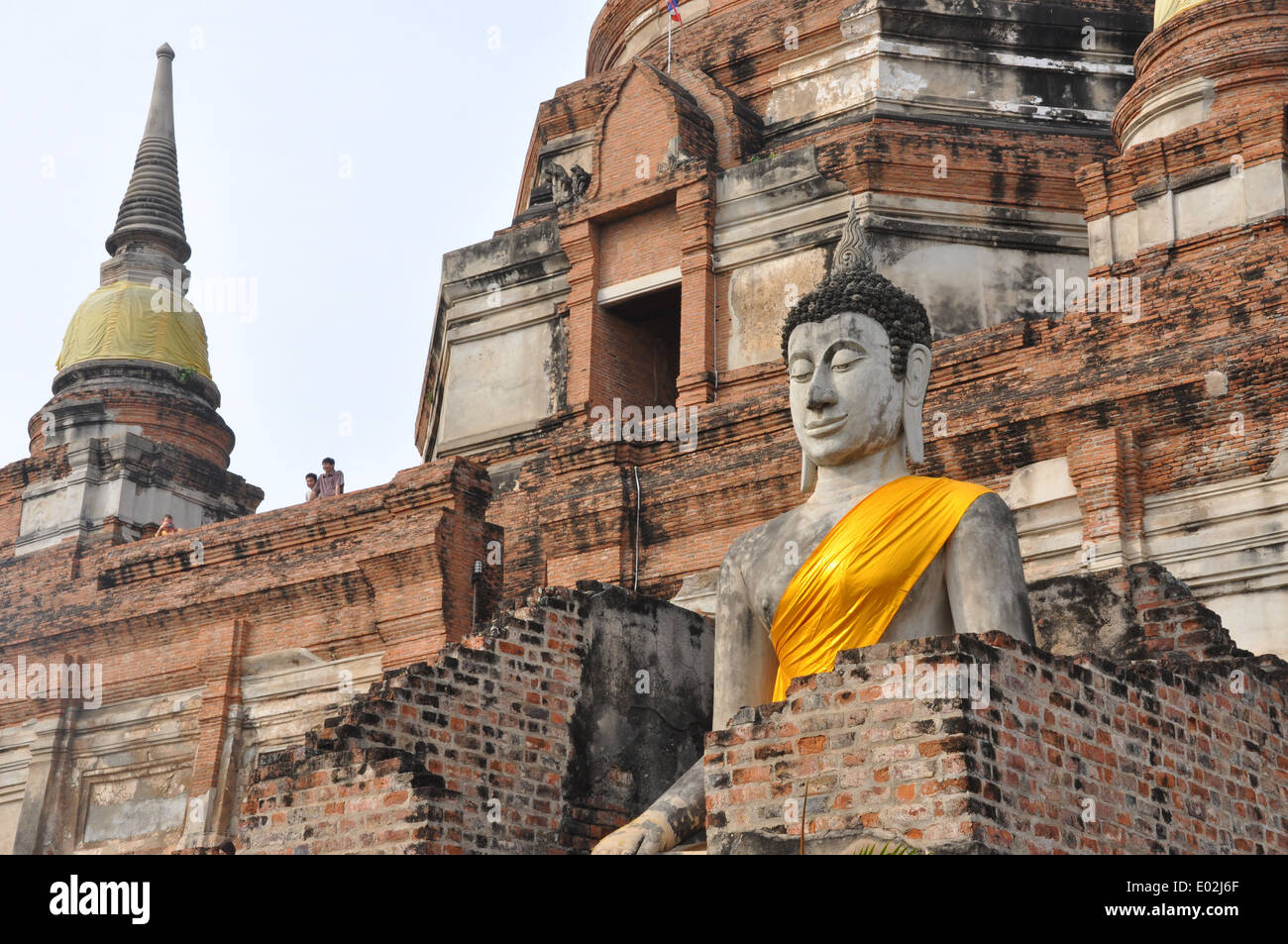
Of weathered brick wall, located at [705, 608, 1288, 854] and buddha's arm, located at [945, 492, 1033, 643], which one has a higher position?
buddha's arm, located at [945, 492, 1033, 643]

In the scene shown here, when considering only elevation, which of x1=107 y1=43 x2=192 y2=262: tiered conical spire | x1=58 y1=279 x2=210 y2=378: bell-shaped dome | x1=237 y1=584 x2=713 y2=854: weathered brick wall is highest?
x1=107 y1=43 x2=192 y2=262: tiered conical spire

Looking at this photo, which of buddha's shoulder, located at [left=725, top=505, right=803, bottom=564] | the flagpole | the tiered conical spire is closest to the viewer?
buddha's shoulder, located at [left=725, top=505, right=803, bottom=564]

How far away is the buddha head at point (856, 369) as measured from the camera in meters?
7.87

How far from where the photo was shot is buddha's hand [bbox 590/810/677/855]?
7.09 metres

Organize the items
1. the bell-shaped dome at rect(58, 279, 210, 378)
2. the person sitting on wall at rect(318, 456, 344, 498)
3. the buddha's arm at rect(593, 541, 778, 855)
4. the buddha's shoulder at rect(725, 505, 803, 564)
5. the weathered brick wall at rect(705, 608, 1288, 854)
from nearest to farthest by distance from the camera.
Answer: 1. the weathered brick wall at rect(705, 608, 1288, 854)
2. the buddha's arm at rect(593, 541, 778, 855)
3. the buddha's shoulder at rect(725, 505, 803, 564)
4. the person sitting on wall at rect(318, 456, 344, 498)
5. the bell-shaped dome at rect(58, 279, 210, 378)

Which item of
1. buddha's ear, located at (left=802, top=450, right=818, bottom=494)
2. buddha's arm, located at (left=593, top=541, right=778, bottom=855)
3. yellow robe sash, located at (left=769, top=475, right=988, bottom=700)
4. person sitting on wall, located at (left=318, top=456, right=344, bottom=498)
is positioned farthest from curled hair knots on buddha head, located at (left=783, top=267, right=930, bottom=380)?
person sitting on wall, located at (left=318, top=456, right=344, bottom=498)

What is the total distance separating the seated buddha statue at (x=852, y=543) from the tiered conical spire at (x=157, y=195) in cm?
1737

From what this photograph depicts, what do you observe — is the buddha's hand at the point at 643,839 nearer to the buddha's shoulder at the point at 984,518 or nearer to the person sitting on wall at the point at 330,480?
the buddha's shoulder at the point at 984,518

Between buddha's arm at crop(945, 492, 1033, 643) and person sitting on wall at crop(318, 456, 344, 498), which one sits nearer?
buddha's arm at crop(945, 492, 1033, 643)

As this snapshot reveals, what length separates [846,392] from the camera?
7891 mm

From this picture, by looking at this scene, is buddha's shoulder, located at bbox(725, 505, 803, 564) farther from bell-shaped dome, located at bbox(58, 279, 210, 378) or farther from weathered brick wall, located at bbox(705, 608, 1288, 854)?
bell-shaped dome, located at bbox(58, 279, 210, 378)

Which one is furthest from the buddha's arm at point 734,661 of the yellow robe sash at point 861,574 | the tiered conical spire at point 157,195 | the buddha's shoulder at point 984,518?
the tiered conical spire at point 157,195

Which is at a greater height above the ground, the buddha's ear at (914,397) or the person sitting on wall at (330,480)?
the person sitting on wall at (330,480)

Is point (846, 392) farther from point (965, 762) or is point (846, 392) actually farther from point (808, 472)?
point (965, 762)
